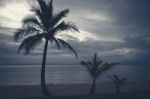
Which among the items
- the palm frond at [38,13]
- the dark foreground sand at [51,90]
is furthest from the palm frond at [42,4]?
the dark foreground sand at [51,90]

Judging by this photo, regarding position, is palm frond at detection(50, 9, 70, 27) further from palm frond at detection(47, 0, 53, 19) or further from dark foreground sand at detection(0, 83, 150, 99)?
dark foreground sand at detection(0, 83, 150, 99)

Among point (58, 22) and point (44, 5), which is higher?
point (44, 5)

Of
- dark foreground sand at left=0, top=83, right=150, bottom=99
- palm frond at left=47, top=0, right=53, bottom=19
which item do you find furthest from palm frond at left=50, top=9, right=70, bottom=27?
dark foreground sand at left=0, top=83, right=150, bottom=99

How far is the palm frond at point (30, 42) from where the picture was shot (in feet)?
59.4

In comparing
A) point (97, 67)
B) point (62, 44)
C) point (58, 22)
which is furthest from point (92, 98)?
point (97, 67)

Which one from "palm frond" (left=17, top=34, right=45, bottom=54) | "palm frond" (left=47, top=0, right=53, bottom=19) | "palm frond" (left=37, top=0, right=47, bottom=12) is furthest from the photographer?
"palm frond" (left=47, top=0, right=53, bottom=19)

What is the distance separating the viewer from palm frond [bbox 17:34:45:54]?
18103 millimetres

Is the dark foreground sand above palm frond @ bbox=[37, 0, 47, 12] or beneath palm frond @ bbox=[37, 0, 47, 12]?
beneath

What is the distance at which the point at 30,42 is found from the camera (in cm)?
1822

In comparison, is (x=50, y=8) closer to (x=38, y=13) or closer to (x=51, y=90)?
(x=38, y=13)

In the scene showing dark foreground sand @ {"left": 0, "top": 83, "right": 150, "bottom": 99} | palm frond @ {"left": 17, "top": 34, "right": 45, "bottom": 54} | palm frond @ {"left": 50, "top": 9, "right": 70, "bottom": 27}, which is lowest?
dark foreground sand @ {"left": 0, "top": 83, "right": 150, "bottom": 99}

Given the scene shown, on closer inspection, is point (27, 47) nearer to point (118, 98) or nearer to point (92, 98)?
point (92, 98)

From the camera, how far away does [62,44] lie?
62.0ft

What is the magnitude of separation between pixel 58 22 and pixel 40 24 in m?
1.52
